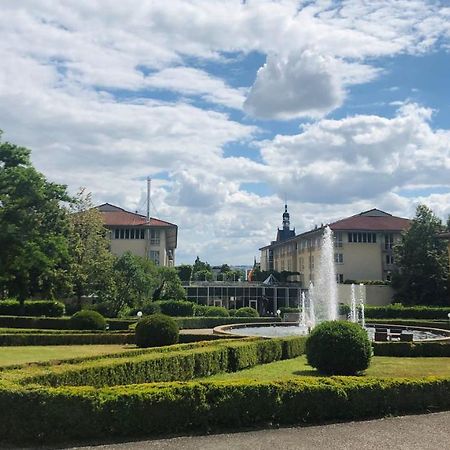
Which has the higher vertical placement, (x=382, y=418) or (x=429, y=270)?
(x=429, y=270)

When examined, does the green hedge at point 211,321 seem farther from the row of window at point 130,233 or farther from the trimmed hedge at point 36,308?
the row of window at point 130,233

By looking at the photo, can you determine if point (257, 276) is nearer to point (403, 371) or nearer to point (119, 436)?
point (403, 371)

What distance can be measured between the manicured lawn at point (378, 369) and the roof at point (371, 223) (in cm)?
4419

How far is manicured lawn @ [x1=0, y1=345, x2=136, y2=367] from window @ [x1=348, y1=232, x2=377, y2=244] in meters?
43.0

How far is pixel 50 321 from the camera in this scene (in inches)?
1357

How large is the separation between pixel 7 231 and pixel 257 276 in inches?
2471

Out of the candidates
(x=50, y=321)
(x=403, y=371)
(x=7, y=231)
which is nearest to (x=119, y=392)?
(x=403, y=371)

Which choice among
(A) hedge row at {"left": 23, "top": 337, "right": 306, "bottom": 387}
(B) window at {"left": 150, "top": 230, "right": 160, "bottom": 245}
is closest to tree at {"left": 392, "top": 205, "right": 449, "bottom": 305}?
(B) window at {"left": 150, "top": 230, "right": 160, "bottom": 245}

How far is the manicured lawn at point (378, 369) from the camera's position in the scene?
14.8 m

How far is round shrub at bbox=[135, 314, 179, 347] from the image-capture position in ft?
70.2

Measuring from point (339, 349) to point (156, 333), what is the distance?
9.06m

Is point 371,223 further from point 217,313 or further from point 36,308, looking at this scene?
point 36,308

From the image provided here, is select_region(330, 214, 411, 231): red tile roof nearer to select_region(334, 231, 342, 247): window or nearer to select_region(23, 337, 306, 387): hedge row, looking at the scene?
select_region(334, 231, 342, 247): window

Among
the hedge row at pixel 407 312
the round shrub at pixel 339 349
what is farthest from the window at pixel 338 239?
the round shrub at pixel 339 349
